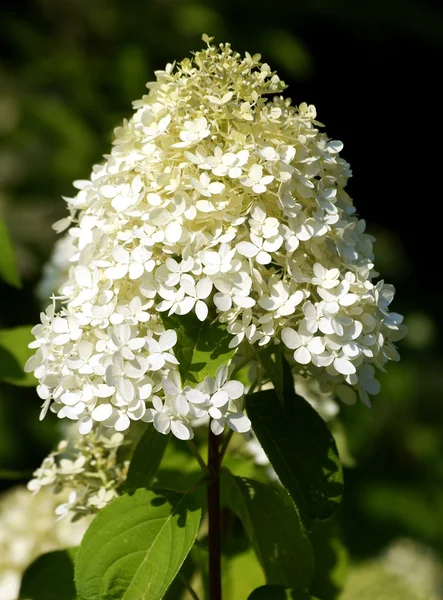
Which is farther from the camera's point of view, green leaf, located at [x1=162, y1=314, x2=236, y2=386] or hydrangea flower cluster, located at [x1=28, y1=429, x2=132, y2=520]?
hydrangea flower cluster, located at [x1=28, y1=429, x2=132, y2=520]

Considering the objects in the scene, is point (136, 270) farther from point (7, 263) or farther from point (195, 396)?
point (7, 263)

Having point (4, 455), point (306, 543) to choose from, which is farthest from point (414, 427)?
point (306, 543)

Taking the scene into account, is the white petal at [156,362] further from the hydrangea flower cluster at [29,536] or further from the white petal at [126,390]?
the hydrangea flower cluster at [29,536]

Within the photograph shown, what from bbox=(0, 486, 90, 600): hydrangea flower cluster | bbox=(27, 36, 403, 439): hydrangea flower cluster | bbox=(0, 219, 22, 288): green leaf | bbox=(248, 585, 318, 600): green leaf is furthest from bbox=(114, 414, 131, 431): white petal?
bbox=(0, 486, 90, 600): hydrangea flower cluster

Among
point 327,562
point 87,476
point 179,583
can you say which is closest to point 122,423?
point 87,476

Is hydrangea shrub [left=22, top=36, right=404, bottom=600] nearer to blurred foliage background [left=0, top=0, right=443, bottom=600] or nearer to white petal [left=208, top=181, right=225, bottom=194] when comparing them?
white petal [left=208, top=181, right=225, bottom=194]

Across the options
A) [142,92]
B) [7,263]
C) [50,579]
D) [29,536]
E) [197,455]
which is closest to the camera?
[197,455]

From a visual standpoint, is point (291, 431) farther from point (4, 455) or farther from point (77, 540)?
point (4, 455)
